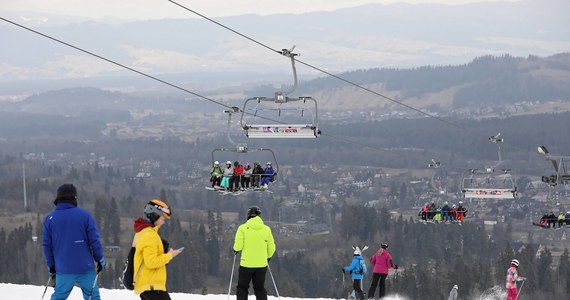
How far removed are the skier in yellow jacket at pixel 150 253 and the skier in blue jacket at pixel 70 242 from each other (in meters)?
0.75

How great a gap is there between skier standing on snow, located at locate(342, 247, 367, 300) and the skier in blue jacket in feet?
25.4

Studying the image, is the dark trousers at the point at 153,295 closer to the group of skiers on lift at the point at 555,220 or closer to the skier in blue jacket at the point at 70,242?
the skier in blue jacket at the point at 70,242

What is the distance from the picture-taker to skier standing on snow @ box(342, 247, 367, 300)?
1762 centimetres

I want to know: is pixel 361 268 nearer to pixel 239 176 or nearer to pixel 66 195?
pixel 239 176

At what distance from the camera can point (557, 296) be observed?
115m

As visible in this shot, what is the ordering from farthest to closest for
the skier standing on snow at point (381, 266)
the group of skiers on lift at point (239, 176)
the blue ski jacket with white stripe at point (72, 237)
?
the group of skiers on lift at point (239, 176)
the skier standing on snow at point (381, 266)
the blue ski jacket with white stripe at point (72, 237)

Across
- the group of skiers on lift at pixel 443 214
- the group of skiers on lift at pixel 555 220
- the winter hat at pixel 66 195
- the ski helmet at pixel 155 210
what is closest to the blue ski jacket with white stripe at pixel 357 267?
the winter hat at pixel 66 195

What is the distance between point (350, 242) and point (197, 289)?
41.4m

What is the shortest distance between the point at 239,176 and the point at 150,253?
37.0ft

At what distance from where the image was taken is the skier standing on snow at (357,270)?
57.8 feet

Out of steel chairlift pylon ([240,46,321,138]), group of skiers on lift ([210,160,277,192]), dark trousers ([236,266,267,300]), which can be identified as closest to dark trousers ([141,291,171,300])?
dark trousers ([236,266,267,300])

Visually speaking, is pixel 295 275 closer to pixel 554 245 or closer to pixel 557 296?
pixel 557 296

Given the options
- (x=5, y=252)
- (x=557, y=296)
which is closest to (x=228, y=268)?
(x=5, y=252)

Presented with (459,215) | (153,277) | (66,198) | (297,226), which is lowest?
(297,226)
